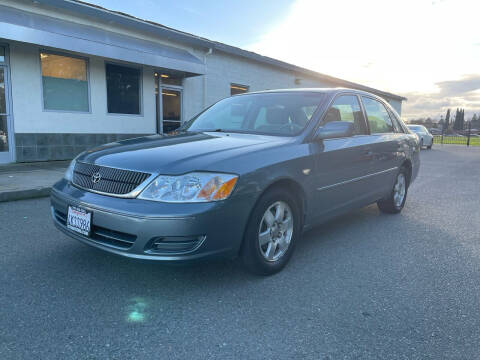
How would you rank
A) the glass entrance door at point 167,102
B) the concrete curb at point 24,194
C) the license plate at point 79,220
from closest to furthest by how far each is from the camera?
the license plate at point 79,220, the concrete curb at point 24,194, the glass entrance door at point 167,102

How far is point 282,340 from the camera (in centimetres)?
214

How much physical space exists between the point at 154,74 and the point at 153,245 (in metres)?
9.75

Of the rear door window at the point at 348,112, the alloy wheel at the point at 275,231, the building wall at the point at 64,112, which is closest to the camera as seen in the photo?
the alloy wheel at the point at 275,231

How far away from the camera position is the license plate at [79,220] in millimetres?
2645

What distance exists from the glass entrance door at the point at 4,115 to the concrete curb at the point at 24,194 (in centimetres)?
334

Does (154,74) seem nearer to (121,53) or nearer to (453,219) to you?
(121,53)

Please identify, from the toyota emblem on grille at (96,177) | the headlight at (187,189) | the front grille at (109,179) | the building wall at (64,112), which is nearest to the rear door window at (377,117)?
the headlight at (187,189)

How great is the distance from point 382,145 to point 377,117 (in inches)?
17.5

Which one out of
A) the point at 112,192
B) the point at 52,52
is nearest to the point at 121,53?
the point at 52,52

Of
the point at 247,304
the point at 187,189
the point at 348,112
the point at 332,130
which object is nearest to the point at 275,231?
the point at 247,304

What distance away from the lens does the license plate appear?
8.68 ft

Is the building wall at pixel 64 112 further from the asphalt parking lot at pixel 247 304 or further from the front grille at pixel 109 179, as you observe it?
the front grille at pixel 109 179

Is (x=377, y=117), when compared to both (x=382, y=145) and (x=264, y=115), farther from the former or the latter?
(x=264, y=115)

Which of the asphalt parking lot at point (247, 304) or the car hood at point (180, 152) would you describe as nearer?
the asphalt parking lot at point (247, 304)
